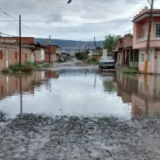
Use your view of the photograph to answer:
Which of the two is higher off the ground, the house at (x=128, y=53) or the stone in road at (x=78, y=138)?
the house at (x=128, y=53)

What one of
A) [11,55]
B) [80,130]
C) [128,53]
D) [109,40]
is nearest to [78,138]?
[80,130]

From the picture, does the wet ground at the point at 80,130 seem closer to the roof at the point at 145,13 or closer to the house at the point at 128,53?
the roof at the point at 145,13

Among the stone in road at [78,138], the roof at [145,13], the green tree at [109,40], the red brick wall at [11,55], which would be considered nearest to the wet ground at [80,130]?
the stone in road at [78,138]

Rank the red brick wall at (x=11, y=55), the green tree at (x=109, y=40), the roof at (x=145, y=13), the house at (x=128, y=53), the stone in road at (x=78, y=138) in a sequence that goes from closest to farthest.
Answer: the stone in road at (x=78, y=138)
the roof at (x=145, y=13)
the red brick wall at (x=11, y=55)
the house at (x=128, y=53)
the green tree at (x=109, y=40)

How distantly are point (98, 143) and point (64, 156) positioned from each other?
1.09m

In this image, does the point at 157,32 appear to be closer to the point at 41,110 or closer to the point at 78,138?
the point at 41,110

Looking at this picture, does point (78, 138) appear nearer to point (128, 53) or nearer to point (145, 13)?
point (145, 13)

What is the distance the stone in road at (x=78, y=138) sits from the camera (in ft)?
18.1

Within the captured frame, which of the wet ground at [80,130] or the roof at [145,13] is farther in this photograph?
the roof at [145,13]

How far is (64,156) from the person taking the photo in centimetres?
545

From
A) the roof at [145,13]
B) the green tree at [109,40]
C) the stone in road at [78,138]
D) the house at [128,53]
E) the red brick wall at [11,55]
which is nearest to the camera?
the stone in road at [78,138]

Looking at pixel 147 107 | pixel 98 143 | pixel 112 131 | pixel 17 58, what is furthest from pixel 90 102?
pixel 17 58

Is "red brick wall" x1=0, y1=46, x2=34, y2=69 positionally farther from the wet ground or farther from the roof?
the wet ground

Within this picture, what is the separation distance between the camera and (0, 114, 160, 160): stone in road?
552 cm
